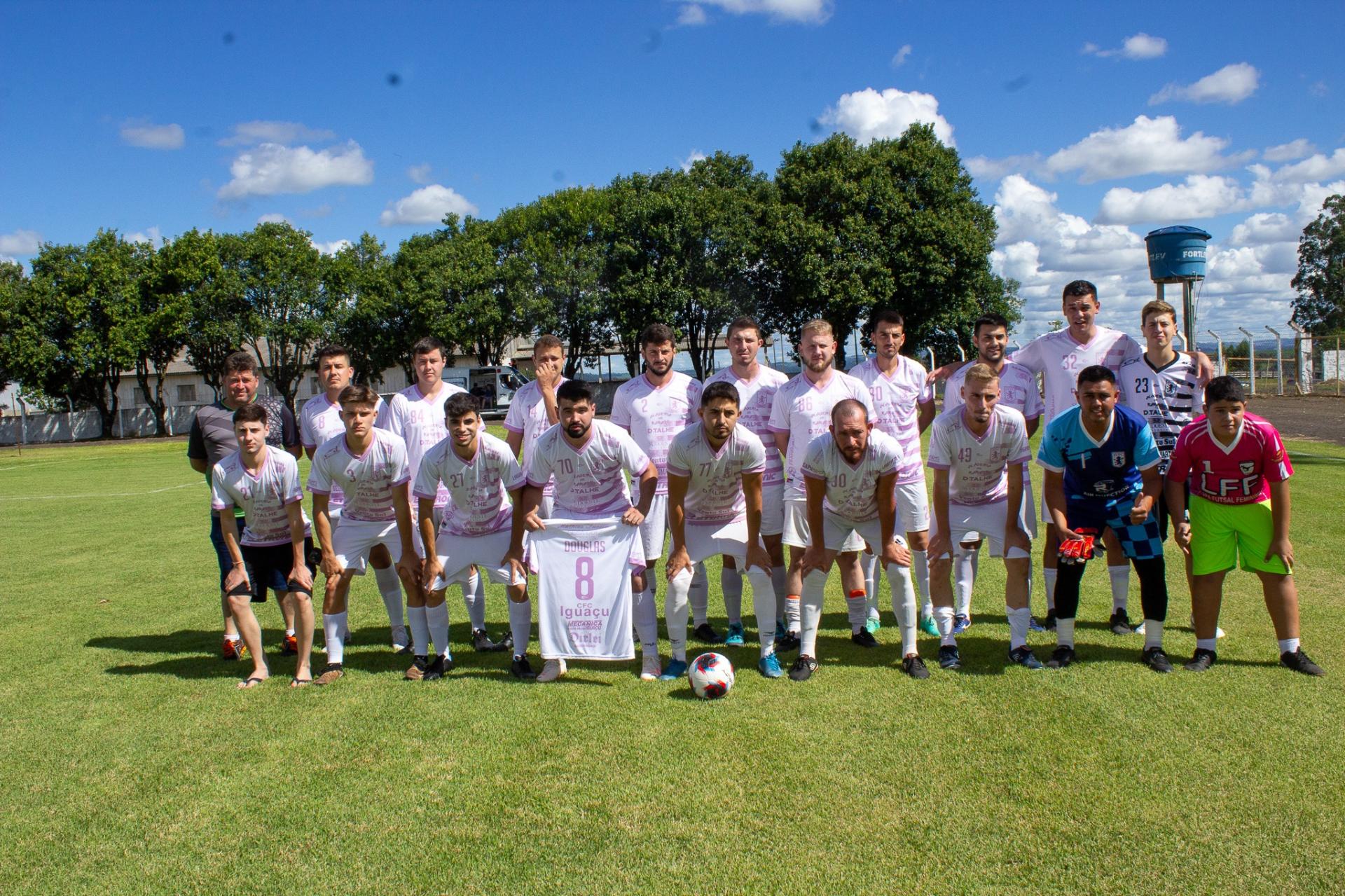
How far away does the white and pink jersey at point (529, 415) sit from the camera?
21.8 feet

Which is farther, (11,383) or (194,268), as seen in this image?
(11,383)

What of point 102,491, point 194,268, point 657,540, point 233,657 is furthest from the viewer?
point 194,268

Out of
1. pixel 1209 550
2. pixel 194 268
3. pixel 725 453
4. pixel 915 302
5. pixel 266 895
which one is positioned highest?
pixel 194 268

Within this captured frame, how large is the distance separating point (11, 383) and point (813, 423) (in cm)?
5954

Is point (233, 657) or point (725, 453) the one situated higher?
point (725, 453)

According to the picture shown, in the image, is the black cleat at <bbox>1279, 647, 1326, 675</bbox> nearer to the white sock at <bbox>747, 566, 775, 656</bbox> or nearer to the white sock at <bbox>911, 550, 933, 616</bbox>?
the white sock at <bbox>911, 550, 933, 616</bbox>

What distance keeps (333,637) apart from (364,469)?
3.85ft

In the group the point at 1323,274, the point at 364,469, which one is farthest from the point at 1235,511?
the point at 1323,274

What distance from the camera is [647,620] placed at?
5672mm

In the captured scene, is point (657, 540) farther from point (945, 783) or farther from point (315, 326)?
point (315, 326)

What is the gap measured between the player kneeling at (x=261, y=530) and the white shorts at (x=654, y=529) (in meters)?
2.24

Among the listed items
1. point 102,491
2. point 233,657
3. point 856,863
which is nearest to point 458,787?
point 856,863

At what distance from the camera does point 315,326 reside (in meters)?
43.3

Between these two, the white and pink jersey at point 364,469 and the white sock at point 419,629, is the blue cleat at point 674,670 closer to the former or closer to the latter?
the white sock at point 419,629
